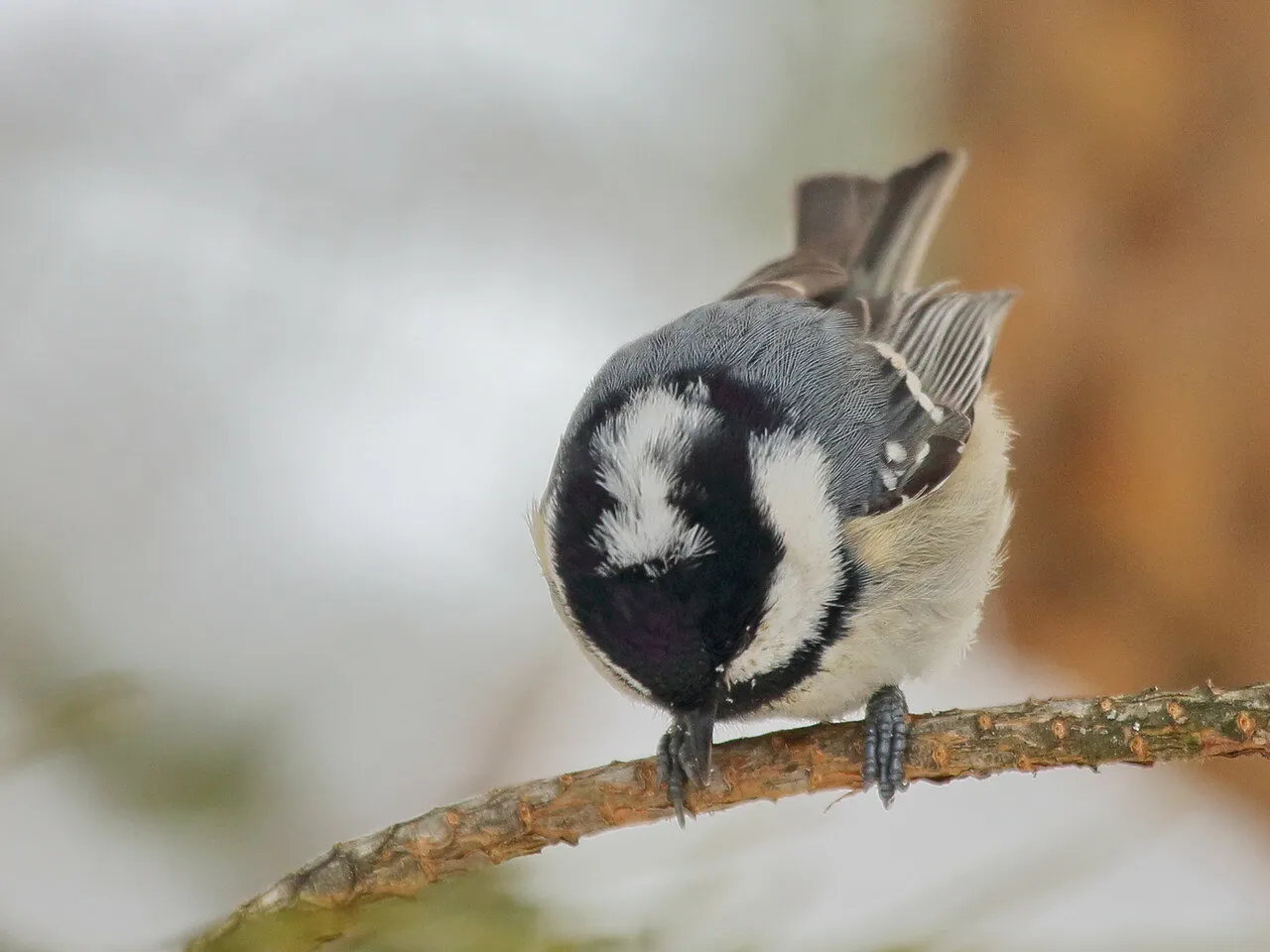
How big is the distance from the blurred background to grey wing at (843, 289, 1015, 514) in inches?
18.0

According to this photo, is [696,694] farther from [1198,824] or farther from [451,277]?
[1198,824]

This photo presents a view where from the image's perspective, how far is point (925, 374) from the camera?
145cm

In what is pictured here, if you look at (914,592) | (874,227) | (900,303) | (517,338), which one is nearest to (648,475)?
(914,592)

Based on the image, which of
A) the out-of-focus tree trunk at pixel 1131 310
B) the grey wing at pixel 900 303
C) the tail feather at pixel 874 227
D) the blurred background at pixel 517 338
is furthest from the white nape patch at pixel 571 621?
the out-of-focus tree trunk at pixel 1131 310

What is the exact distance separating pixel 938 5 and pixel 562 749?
4.50 feet

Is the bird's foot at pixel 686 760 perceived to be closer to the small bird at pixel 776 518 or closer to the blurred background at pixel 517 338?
the small bird at pixel 776 518

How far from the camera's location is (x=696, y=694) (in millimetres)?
967

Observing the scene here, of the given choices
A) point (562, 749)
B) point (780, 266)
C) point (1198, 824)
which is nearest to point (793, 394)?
point (780, 266)

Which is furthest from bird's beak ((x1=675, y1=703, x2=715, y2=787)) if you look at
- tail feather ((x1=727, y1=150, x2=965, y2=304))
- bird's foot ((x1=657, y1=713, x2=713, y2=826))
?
tail feather ((x1=727, y1=150, x2=965, y2=304))

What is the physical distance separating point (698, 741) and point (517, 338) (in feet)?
3.71

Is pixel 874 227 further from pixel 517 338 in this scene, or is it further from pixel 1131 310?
pixel 517 338

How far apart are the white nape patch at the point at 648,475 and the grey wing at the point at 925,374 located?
0.22 metres

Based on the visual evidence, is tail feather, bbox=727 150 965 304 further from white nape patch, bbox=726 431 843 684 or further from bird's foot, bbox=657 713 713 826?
bird's foot, bbox=657 713 713 826

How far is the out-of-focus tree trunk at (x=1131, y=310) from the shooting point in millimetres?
1781
